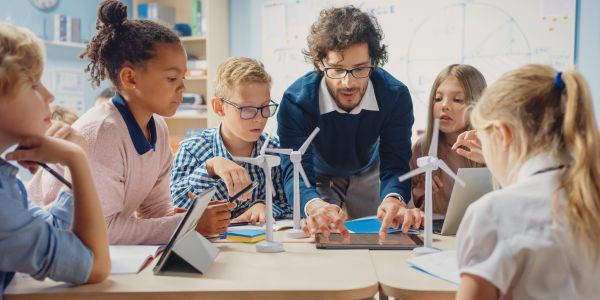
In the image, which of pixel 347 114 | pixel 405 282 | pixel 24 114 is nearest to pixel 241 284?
pixel 405 282

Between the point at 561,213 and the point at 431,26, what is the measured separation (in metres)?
3.46

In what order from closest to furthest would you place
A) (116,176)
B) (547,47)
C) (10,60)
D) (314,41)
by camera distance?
(10,60)
(116,176)
(314,41)
(547,47)

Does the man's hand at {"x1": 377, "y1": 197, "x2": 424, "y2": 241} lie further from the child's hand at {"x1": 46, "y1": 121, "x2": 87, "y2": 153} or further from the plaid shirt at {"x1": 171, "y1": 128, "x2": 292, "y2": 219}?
the child's hand at {"x1": 46, "y1": 121, "x2": 87, "y2": 153}

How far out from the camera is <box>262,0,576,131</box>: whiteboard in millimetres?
3902

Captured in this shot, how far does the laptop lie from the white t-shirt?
1.93 ft

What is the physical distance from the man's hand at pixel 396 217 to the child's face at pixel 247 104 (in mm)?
628

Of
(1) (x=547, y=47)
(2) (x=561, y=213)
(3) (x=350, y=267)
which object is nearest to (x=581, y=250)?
(2) (x=561, y=213)

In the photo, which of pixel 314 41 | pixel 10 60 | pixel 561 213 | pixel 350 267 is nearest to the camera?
pixel 561 213

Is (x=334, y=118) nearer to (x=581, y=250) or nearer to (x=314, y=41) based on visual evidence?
(x=314, y=41)

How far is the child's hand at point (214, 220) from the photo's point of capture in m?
1.54

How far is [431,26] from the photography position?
4.21m

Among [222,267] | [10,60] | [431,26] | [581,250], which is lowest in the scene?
[222,267]

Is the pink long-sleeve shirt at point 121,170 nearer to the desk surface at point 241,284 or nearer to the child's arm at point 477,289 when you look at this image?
the desk surface at point 241,284

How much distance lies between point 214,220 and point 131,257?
28 cm
